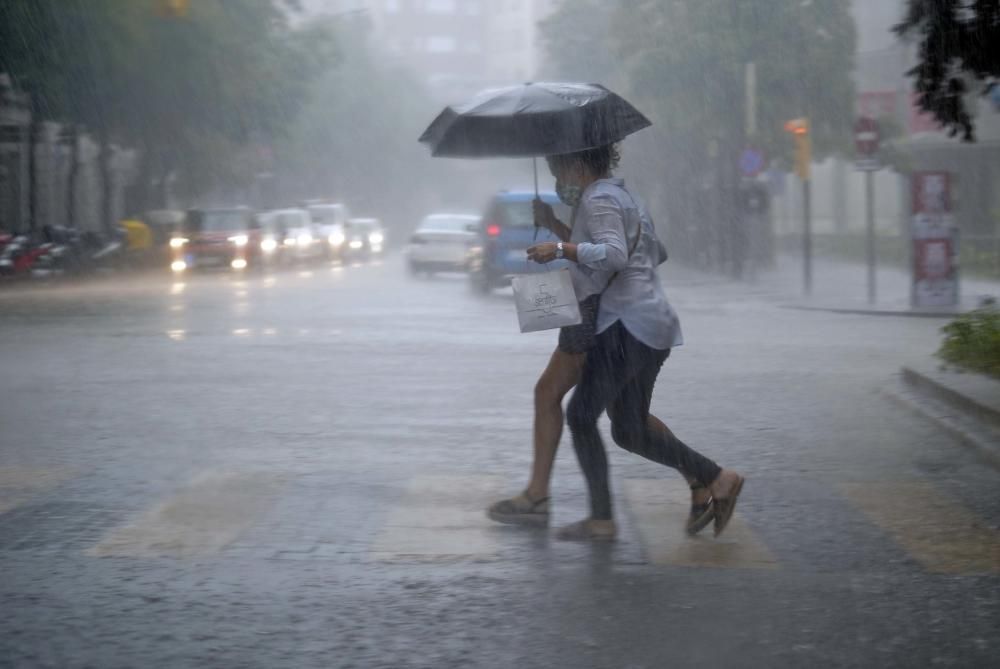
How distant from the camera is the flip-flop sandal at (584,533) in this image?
22.2 feet

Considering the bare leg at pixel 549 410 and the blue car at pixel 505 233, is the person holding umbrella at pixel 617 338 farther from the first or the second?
the blue car at pixel 505 233

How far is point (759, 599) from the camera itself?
5.80 meters

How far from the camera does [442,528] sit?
710 centimetres

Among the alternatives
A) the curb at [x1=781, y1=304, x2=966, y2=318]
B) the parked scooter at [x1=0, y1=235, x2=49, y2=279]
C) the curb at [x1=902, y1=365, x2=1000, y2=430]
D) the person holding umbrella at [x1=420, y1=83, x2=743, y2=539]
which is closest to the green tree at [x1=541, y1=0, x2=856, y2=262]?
the curb at [x1=781, y1=304, x2=966, y2=318]

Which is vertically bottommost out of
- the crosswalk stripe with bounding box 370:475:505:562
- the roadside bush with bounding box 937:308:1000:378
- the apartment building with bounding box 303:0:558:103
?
the crosswalk stripe with bounding box 370:475:505:562

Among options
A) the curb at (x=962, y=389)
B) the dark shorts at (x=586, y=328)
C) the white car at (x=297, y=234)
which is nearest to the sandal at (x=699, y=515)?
the dark shorts at (x=586, y=328)

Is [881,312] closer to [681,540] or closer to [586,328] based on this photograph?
[681,540]

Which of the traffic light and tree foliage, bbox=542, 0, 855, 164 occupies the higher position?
tree foliage, bbox=542, 0, 855, 164

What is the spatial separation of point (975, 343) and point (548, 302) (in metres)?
7.01

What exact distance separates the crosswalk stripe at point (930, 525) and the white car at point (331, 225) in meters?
41.5

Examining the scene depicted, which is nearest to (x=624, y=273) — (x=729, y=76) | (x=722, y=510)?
(x=722, y=510)

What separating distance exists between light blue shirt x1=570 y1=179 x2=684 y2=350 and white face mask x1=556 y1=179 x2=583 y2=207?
3.9 inches

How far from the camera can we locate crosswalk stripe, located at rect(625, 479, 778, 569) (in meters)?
6.46

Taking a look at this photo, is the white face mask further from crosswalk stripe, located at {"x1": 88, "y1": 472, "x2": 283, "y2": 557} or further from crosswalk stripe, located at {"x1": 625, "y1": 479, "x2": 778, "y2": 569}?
crosswalk stripe, located at {"x1": 88, "y1": 472, "x2": 283, "y2": 557}
